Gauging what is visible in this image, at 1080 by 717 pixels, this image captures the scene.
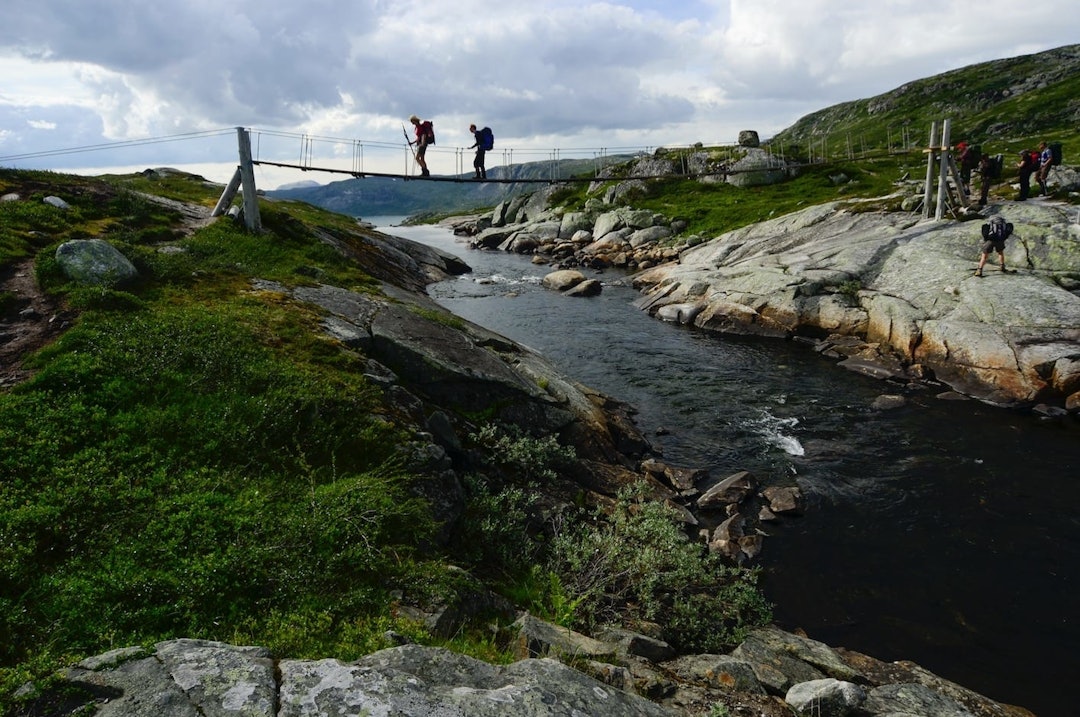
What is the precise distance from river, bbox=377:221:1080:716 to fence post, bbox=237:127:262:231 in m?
17.0

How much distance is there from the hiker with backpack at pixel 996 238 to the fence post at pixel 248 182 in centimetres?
3618

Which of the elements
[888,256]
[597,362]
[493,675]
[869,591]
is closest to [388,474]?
[493,675]

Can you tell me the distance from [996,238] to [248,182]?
36772 mm

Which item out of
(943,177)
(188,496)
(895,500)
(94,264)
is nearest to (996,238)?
(943,177)

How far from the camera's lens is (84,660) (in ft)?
19.6

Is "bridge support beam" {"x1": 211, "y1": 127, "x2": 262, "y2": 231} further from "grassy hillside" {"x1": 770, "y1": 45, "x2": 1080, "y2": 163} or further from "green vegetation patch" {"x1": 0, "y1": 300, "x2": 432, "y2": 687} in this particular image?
Result: "grassy hillside" {"x1": 770, "y1": 45, "x2": 1080, "y2": 163}

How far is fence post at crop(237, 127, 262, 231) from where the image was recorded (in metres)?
26.4

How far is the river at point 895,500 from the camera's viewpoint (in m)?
13.1

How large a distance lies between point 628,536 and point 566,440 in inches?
210

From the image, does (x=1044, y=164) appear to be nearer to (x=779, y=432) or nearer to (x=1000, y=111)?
(x=779, y=432)

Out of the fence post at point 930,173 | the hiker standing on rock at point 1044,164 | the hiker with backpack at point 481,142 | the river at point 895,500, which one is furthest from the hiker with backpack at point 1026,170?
the hiker with backpack at point 481,142

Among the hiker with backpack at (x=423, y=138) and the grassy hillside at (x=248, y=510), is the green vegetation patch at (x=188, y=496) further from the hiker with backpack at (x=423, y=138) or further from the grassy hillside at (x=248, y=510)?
the hiker with backpack at (x=423, y=138)

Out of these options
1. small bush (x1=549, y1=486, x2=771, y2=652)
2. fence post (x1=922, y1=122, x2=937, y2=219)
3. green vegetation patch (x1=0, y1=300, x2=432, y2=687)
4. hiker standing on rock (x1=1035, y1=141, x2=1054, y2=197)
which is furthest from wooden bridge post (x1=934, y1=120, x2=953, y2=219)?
green vegetation patch (x1=0, y1=300, x2=432, y2=687)

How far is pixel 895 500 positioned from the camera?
18500 millimetres
